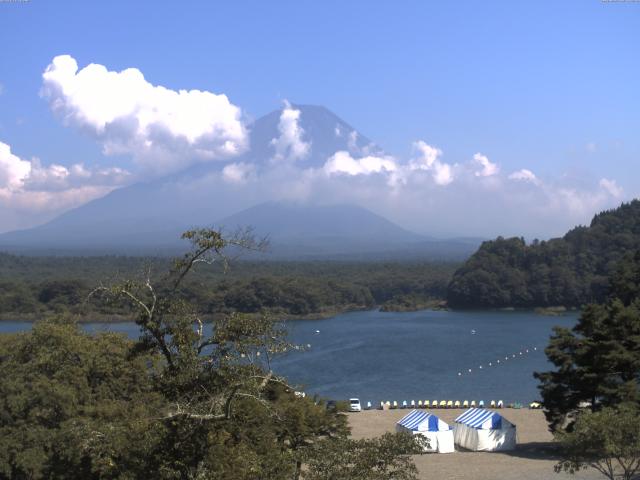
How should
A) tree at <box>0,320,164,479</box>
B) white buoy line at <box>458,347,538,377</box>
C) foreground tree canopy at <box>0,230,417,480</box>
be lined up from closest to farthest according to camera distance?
1. foreground tree canopy at <box>0,230,417,480</box>
2. tree at <box>0,320,164,479</box>
3. white buoy line at <box>458,347,538,377</box>

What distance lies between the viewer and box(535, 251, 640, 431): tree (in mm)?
13031

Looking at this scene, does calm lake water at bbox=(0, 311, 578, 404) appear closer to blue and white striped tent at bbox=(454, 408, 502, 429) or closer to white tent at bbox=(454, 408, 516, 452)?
blue and white striped tent at bbox=(454, 408, 502, 429)

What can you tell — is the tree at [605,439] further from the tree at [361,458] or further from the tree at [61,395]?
the tree at [61,395]

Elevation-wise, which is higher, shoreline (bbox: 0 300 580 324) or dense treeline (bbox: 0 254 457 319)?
dense treeline (bbox: 0 254 457 319)

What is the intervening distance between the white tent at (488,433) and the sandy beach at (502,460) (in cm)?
27

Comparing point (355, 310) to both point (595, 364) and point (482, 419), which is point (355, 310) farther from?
point (595, 364)

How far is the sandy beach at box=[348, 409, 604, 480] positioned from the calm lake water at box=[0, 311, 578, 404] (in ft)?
7.82

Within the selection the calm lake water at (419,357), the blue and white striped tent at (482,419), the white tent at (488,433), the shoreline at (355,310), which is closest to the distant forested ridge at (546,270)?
the shoreline at (355,310)

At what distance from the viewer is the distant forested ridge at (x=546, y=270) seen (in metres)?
54.0

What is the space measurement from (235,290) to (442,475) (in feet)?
123

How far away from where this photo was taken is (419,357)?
108 feet

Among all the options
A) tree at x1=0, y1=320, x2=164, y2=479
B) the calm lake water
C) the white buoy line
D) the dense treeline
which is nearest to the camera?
tree at x1=0, y1=320, x2=164, y2=479

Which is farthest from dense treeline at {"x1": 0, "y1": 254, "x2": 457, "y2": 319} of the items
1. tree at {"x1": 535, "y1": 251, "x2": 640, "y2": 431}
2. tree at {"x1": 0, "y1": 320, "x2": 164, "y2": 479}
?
tree at {"x1": 535, "y1": 251, "x2": 640, "y2": 431}

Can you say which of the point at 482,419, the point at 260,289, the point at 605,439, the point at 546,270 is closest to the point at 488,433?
the point at 482,419
